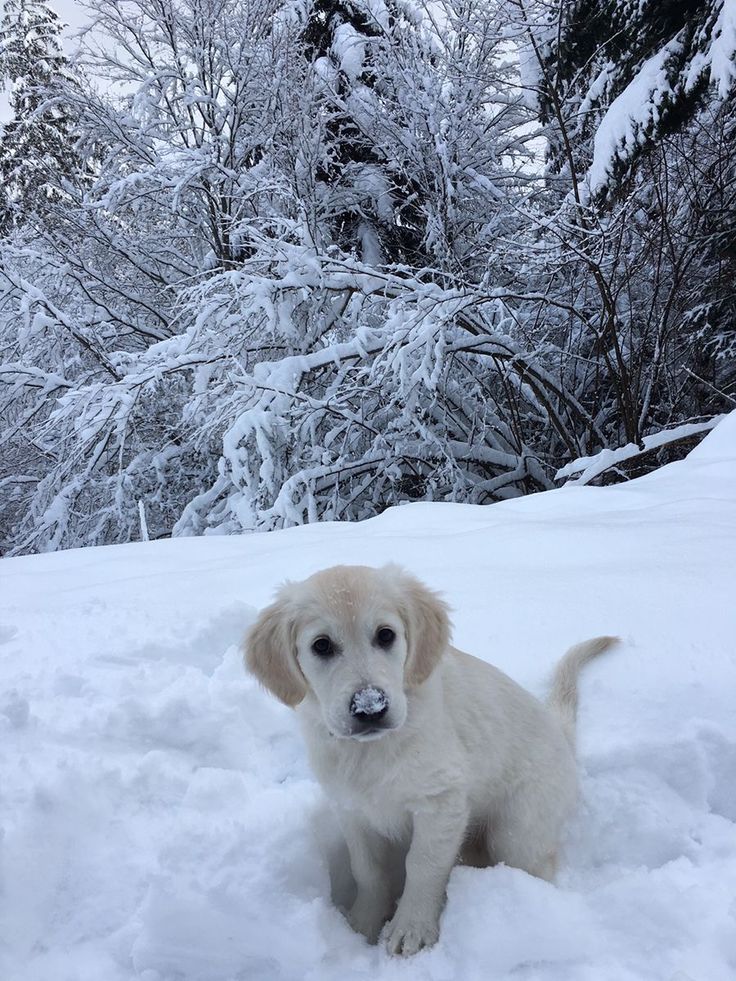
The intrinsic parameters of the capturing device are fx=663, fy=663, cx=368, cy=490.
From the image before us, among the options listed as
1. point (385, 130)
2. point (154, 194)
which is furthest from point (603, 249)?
point (154, 194)

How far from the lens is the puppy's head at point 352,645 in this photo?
5.13 ft

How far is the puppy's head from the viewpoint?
156cm

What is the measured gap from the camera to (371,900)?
1.74m

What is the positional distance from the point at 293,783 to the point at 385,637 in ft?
2.03

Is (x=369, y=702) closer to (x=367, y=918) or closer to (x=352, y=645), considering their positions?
(x=352, y=645)

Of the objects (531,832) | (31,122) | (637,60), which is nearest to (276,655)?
(531,832)

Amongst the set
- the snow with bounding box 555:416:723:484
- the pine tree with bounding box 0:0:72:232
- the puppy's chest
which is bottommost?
the puppy's chest

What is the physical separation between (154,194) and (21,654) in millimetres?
7970

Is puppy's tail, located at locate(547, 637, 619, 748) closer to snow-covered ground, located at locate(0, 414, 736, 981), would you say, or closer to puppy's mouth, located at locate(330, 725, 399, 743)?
snow-covered ground, located at locate(0, 414, 736, 981)

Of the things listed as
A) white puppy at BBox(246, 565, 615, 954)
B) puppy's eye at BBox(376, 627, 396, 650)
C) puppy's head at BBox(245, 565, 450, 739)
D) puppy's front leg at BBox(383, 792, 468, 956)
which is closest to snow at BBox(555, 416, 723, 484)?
white puppy at BBox(246, 565, 615, 954)

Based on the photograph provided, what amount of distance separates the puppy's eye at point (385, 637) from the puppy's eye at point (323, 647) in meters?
0.12

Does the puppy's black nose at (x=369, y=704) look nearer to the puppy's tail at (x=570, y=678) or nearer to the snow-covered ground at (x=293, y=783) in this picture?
the snow-covered ground at (x=293, y=783)

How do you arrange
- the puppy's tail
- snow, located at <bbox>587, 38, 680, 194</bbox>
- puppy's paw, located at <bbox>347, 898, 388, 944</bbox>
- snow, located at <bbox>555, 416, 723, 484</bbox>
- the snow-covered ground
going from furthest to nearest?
snow, located at <bbox>555, 416, 723, 484</bbox>, snow, located at <bbox>587, 38, 680, 194</bbox>, the puppy's tail, puppy's paw, located at <bbox>347, 898, 388, 944</bbox>, the snow-covered ground

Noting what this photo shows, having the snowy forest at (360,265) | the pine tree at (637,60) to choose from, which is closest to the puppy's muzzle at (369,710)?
the snowy forest at (360,265)
